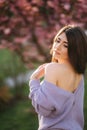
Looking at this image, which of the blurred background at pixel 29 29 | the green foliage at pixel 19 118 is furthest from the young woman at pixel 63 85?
the green foliage at pixel 19 118

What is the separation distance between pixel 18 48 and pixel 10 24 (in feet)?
1.28

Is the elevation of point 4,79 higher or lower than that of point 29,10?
lower

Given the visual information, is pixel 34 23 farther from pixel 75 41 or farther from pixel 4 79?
pixel 75 41

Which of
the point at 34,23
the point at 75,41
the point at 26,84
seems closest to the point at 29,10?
the point at 34,23

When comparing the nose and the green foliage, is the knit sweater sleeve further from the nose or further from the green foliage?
the green foliage

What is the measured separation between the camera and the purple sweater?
11.0ft

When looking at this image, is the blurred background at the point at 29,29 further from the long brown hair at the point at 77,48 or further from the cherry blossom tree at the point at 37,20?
the long brown hair at the point at 77,48

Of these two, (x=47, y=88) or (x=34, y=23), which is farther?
(x=34, y=23)

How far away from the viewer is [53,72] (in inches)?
133

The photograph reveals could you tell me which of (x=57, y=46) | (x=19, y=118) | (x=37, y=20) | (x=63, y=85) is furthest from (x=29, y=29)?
(x=63, y=85)

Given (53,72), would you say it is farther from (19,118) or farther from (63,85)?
(19,118)

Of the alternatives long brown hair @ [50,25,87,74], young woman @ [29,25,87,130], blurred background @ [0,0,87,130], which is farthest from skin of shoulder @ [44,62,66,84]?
blurred background @ [0,0,87,130]

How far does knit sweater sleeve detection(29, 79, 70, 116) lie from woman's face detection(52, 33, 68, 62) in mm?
208

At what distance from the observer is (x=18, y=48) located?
6.38m
